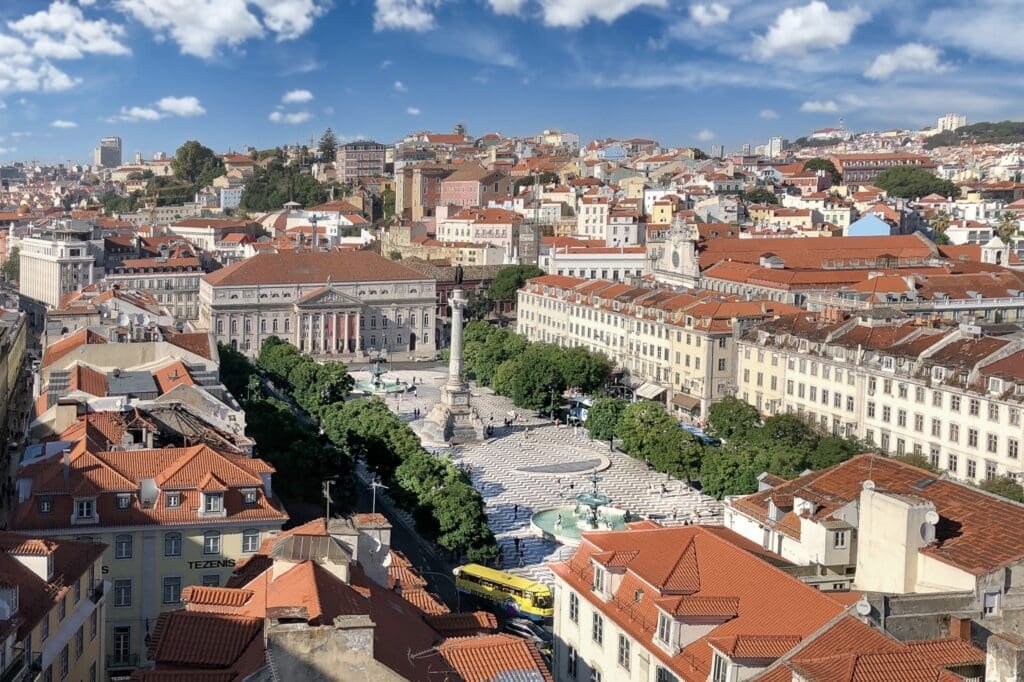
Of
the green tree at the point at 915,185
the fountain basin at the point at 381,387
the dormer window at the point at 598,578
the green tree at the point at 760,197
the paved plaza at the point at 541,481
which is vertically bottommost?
the paved plaza at the point at 541,481

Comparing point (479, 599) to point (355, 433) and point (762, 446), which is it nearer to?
point (355, 433)

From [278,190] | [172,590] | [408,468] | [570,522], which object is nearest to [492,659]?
[172,590]

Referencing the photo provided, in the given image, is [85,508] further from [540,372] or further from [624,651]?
[540,372]

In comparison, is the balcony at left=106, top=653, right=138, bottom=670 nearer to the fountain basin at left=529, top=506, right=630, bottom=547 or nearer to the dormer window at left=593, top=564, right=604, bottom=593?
the dormer window at left=593, top=564, right=604, bottom=593

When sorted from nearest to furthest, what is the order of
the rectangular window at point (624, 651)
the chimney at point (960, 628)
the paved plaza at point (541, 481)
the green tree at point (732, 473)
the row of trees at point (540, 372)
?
the chimney at point (960, 628) → the rectangular window at point (624, 651) → the paved plaza at point (541, 481) → the green tree at point (732, 473) → the row of trees at point (540, 372)

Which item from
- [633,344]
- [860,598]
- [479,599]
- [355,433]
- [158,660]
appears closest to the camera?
[158,660]

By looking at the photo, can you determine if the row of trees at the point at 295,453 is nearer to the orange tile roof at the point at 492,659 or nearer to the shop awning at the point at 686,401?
the orange tile roof at the point at 492,659

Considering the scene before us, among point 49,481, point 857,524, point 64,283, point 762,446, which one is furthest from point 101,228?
point 857,524

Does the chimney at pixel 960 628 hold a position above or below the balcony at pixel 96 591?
above

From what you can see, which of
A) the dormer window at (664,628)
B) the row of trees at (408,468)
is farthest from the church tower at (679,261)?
the dormer window at (664,628)
